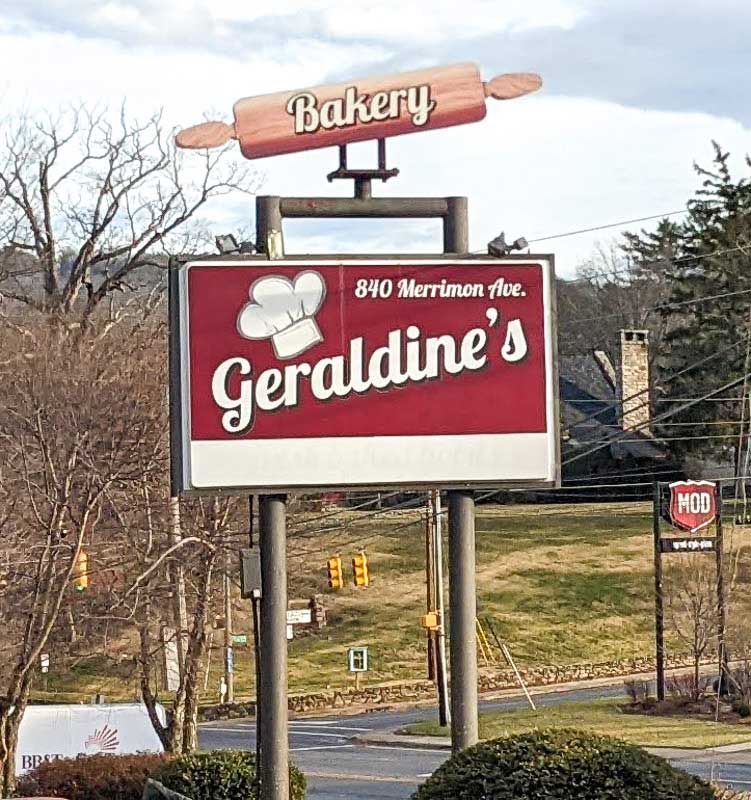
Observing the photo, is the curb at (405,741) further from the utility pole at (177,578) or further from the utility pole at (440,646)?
the utility pole at (177,578)

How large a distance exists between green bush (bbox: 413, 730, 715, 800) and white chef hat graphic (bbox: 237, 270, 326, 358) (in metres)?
3.37

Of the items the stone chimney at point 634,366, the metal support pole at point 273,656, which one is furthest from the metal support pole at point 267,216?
the stone chimney at point 634,366

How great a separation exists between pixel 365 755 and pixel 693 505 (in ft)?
35.9

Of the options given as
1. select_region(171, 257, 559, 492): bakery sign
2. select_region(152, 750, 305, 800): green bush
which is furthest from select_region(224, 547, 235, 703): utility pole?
select_region(171, 257, 559, 492): bakery sign

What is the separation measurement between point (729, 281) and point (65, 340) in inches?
1419

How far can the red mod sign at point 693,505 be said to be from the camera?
113ft

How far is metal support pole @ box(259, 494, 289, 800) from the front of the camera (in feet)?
32.1

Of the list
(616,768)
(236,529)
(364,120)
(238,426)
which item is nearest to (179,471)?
(238,426)

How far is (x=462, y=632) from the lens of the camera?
10008 millimetres

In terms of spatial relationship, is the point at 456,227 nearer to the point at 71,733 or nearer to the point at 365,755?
the point at 71,733

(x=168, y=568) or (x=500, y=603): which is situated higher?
(x=168, y=568)

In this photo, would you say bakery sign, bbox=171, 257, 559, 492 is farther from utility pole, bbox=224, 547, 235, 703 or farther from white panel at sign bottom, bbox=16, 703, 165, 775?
utility pole, bbox=224, 547, 235, 703

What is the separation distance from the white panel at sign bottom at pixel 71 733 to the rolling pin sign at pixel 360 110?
472 inches

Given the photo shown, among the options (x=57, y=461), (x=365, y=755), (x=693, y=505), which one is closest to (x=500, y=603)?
(x=693, y=505)
